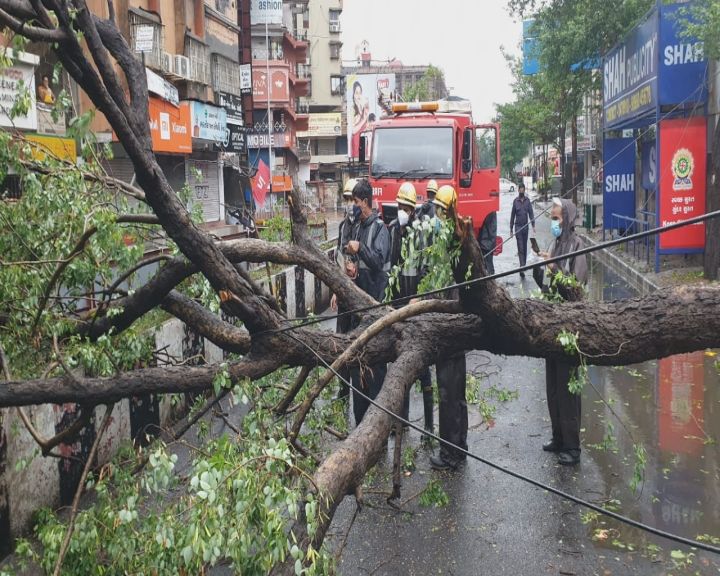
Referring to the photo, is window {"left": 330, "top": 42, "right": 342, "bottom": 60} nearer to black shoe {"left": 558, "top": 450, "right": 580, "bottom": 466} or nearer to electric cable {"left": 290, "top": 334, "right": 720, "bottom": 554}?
black shoe {"left": 558, "top": 450, "right": 580, "bottom": 466}

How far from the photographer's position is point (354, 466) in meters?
3.52

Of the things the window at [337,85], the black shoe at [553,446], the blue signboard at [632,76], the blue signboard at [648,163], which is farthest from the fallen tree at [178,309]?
the window at [337,85]

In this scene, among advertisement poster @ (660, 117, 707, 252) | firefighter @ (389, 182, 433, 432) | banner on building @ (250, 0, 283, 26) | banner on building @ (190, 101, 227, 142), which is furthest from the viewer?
banner on building @ (250, 0, 283, 26)

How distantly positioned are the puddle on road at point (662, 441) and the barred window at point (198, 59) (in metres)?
20.2

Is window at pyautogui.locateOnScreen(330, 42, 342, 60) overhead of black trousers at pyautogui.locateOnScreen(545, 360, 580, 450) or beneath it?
overhead

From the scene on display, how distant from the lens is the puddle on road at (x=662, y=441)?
17.4ft

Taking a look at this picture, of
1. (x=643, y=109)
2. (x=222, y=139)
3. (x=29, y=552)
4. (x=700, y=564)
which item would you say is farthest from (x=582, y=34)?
(x=29, y=552)

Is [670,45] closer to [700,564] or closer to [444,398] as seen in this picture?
[444,398]

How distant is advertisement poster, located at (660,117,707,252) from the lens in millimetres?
14664

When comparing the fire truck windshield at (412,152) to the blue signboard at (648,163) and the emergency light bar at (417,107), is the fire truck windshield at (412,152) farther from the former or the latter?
the blue signboard at (648,163)

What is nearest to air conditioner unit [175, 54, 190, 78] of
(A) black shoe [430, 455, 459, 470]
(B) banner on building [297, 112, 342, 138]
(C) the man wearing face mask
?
(C) the man wearing face mask

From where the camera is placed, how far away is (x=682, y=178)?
14781 millimetres

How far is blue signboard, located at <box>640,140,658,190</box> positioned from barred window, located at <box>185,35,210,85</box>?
1427 cm

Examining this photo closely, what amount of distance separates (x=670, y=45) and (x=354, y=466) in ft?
44.8
